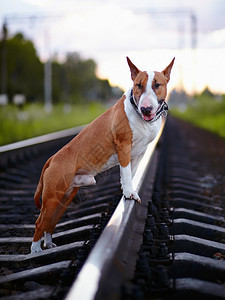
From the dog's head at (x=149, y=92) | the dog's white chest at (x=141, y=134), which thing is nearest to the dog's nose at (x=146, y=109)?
the dog's head at (x=149, y=92)

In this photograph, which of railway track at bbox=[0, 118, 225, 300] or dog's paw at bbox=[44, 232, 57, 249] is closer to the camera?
railway track at bbox=[0, 118, 225, 300]

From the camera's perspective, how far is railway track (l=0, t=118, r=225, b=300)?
187 cm

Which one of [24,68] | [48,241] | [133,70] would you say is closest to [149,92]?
[133,70]

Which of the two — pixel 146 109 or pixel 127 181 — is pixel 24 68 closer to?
pixel 127 181

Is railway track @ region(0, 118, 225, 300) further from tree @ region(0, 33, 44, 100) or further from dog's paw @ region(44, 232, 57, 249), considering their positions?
tree @ region(0, 33, 44, 100)

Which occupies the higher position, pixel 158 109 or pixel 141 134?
pixel 158 109

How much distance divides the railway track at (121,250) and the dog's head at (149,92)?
1.99 feet

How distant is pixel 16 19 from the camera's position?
21906 millimetres

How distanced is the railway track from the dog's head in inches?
23.9

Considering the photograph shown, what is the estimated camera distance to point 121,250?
214cm

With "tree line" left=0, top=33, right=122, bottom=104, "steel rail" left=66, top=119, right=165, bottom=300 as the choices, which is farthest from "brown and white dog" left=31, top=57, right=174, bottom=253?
"tree line" left=0, top=33, right=122, bottom=104

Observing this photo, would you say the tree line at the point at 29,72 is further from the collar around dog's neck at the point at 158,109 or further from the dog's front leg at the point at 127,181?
the collar around dog's neck at the point at 158,109

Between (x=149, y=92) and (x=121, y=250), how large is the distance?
867mm

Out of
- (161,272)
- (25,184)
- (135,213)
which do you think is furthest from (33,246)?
(25,184)
